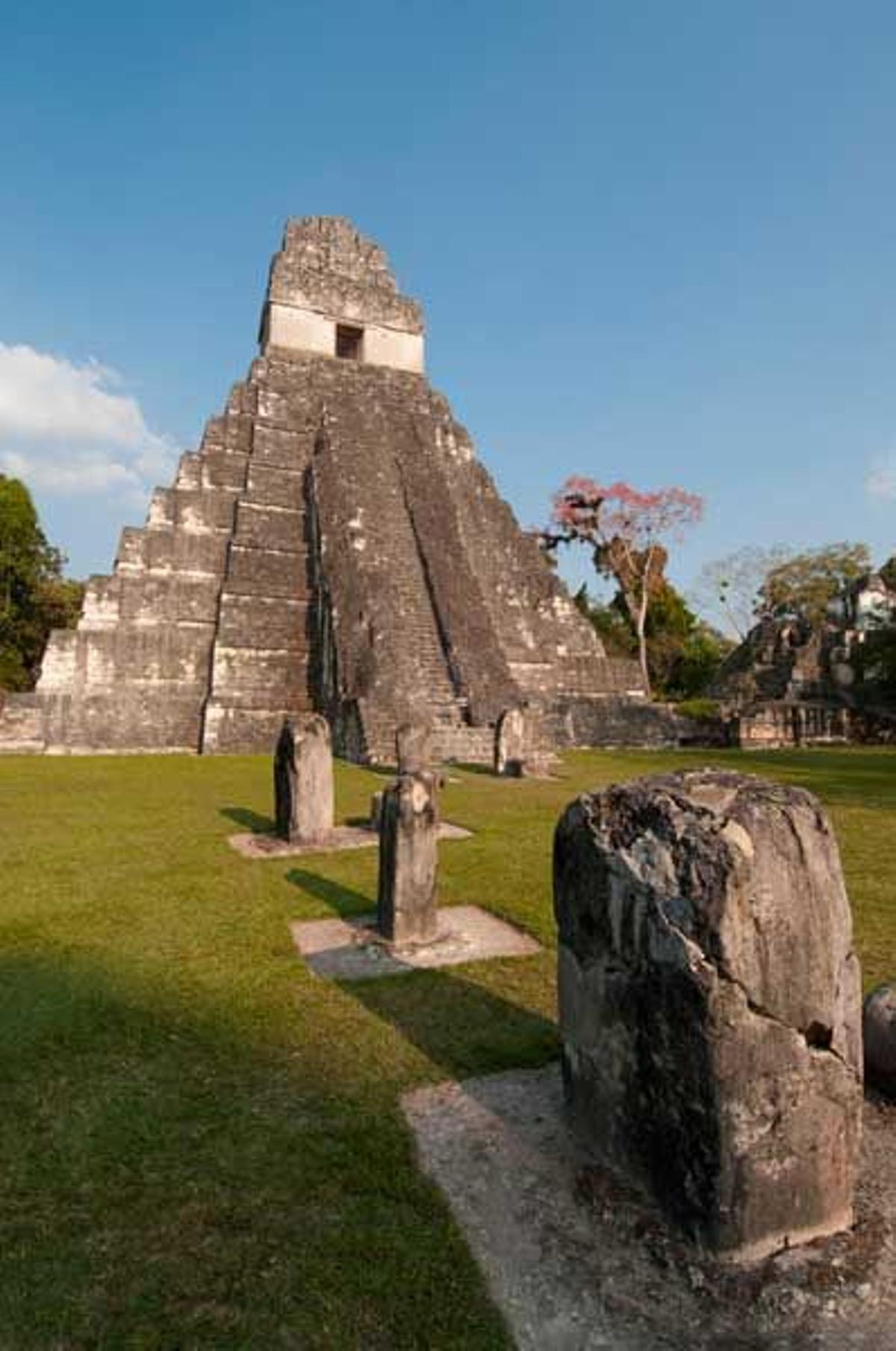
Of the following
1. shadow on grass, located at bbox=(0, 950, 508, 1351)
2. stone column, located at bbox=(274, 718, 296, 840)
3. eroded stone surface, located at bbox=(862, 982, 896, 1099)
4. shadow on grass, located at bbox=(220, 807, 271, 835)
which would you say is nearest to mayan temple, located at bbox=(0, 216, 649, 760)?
shadow on grass, located at bbox=(220, 807, 271, 835)

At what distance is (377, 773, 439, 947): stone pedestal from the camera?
4.64 metres

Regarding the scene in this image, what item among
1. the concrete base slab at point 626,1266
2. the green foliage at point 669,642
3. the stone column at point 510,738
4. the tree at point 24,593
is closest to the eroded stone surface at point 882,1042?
the concrete base slab at point 626,1266

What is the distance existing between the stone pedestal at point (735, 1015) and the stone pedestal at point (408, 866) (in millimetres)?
2357

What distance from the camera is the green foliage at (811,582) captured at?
35.5 metres

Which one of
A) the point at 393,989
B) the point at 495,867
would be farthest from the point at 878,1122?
the point at 495,867

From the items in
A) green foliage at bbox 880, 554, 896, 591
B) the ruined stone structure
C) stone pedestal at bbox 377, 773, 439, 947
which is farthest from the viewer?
green foliage at bbox 880, 554, 896, 591

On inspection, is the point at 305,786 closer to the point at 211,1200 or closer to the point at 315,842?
the point at 315,842

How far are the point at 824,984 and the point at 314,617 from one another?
1776cm

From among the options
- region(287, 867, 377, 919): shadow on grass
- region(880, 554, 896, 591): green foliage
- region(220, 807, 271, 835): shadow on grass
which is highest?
region(880, 554, 896, 591): green foliage

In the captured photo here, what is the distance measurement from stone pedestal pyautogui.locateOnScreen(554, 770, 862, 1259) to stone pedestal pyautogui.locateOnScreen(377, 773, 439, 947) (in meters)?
2.36

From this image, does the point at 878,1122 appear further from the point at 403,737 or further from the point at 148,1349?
the point at 403,737

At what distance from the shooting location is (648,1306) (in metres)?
1.91

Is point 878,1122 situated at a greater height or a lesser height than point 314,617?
lesser

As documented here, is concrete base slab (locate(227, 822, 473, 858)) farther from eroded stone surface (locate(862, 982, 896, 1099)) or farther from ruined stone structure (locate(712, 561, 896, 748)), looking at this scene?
ruined stone structure (locate(712, 561, 896, 748))
